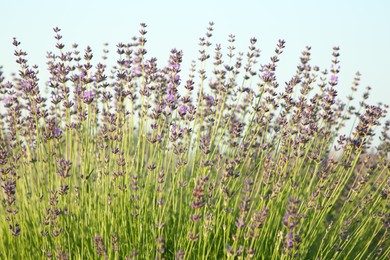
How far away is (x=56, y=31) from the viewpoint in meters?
3.73

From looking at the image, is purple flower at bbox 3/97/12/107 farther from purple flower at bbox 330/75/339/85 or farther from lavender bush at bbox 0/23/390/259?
purple flower at bbox 330/75/339/85

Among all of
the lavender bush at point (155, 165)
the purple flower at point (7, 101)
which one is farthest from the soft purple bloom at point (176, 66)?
the purple flower at point (7, 101)

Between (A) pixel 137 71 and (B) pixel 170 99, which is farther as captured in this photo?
(A) pixel 137 71

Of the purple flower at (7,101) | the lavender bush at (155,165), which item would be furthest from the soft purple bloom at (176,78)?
the purple flower at (7,101)

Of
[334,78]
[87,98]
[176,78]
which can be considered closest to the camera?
[87,98]

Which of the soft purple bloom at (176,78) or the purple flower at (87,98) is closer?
the purple flower at (87,98)

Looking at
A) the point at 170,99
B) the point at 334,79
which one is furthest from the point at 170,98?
the point at 334,79

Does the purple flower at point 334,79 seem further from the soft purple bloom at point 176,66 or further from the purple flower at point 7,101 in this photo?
the purple flower at point 7,101

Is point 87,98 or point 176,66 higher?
point 176,66

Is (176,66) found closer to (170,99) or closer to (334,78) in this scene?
(170,99)

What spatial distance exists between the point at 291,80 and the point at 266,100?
1.03 feet

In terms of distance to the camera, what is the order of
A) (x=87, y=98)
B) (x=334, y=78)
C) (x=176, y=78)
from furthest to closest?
(x=334, y=78)
(x=176, y=78)
(x=87, y=98)

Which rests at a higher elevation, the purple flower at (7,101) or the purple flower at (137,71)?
the purple flower at (137,71)

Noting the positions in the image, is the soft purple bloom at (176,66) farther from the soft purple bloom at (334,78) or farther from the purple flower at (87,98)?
the soft purple bloom at (334,78)
